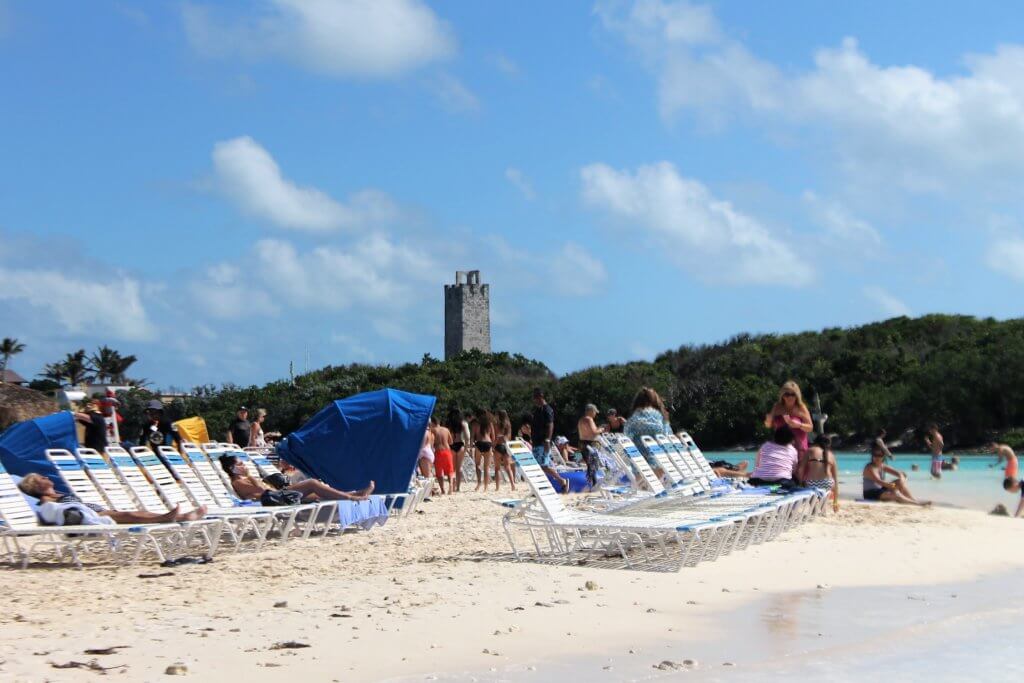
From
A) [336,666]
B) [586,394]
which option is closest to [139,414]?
[586,394]

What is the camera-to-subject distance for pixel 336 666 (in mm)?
4871

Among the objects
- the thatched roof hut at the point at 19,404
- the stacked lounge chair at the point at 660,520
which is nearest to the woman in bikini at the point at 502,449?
the stacked lounge chair at the point at 660,520

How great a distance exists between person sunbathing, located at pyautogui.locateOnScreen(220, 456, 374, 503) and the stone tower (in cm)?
5118

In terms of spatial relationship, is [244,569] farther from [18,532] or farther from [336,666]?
[336,666]

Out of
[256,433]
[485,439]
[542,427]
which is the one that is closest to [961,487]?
[542,427]

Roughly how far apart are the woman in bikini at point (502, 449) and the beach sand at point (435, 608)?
6189 mm

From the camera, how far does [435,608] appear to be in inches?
240

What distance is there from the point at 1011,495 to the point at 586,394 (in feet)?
85.6

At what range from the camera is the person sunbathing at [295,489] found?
943 cm

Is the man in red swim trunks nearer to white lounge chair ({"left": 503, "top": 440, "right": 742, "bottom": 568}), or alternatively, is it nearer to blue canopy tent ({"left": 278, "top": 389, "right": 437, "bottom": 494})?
blue canopy tent ({"left": 278, "top": 389, "right": 437, "bottom": 494})

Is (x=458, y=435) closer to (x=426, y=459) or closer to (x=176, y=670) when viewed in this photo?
(x=426, y=459)

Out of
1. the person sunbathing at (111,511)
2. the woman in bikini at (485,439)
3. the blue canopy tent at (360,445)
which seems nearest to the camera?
the person sunbathing at (111,511)

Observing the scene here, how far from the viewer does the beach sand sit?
4.97m

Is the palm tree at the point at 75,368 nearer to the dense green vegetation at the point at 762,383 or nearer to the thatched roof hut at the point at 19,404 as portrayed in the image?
the dense green vegetation at the point at 762,383
